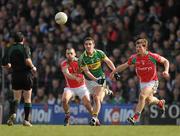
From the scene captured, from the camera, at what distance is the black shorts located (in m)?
17.7

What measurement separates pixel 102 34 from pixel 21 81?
8012mm

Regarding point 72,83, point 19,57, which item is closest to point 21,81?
point 19,57

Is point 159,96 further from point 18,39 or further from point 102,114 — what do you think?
point 18,39

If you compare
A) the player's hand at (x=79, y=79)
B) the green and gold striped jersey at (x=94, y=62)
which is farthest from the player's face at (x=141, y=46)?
the player's hand at (x=79, y=79)

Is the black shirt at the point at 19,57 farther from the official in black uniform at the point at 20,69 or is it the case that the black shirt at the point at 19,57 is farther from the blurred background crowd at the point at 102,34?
the blurred background crowd at the point at 102,34

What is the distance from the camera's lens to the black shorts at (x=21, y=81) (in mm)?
17703

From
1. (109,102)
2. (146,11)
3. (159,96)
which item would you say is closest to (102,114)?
(109,102)

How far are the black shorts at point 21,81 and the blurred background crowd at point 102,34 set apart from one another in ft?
18.7

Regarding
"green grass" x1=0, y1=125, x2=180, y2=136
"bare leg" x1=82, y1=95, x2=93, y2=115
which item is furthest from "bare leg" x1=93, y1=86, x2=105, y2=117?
"green grass" x1=0, y1=125, x2=180, y2=136

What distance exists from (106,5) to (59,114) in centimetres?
457

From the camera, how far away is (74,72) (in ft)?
62.6

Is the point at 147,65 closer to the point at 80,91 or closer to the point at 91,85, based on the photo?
the point at 91,85

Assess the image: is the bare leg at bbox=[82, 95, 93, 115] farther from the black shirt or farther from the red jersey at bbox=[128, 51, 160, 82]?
the black shirt

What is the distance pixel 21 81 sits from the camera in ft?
58.1
